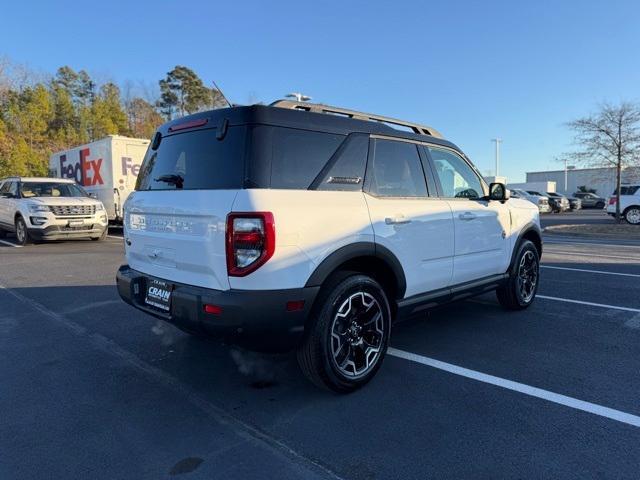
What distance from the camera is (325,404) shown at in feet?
10.6

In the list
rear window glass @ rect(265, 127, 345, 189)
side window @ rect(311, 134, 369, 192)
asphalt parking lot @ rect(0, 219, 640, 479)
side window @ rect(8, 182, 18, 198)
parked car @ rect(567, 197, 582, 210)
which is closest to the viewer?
asphalt parking lot @ rect(0, 219, 640, 479)

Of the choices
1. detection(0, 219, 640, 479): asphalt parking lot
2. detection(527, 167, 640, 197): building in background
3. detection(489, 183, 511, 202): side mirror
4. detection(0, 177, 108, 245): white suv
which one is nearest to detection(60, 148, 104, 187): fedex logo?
detection(0, 177, 108, 245): white suv

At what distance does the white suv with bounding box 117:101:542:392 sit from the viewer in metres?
2.92

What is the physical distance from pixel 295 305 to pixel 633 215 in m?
21.8

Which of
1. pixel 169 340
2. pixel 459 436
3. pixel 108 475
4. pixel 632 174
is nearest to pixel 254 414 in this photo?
pixel 108 475

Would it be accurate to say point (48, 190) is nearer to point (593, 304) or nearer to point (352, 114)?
point (352, 114)

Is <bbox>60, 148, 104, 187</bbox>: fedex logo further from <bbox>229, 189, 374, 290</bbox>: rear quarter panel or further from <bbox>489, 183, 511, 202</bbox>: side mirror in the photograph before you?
<bbox>229, 189, 374, 290</bbox>: rear quarter panel

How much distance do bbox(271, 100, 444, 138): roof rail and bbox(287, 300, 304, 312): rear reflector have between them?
137cm

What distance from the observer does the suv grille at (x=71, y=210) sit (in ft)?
39.5

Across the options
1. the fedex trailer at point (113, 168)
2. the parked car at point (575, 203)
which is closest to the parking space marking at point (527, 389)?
the fedex trailer at point (113, 168)

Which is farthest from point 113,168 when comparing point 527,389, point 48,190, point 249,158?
point 527,389

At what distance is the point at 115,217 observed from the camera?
15656 mm

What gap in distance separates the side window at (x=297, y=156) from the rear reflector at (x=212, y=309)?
2.80ft

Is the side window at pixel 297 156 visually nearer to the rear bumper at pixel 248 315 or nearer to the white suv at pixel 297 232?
the white suv at pixel 297 232
